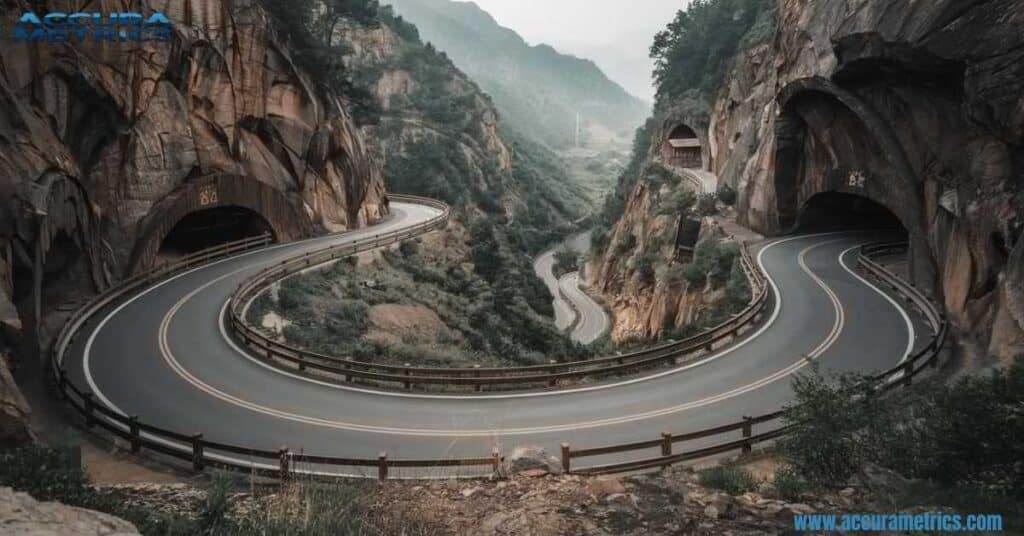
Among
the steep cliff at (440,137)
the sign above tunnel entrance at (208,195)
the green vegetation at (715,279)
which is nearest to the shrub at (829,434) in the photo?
the green vegetation at (715,279)

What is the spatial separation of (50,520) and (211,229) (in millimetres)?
33841

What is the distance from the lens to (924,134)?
24.7 metres

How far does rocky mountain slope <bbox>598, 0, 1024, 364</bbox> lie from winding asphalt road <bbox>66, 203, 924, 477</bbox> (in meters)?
3.35

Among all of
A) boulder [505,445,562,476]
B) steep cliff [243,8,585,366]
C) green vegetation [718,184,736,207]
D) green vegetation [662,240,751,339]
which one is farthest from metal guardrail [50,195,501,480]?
green vegetation [718,184,736,207]

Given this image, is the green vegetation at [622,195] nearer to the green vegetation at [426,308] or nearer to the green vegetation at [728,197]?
the green vegetation at [728,197]

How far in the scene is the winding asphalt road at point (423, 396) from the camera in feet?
51.5

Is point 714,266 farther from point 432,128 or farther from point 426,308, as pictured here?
point 432,128

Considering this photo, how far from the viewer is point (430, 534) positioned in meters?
9.84

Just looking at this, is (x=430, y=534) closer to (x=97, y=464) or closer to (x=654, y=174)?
(x=97, y=464)

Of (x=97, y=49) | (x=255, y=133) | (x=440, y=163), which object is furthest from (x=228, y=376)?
(x=440, y=163)

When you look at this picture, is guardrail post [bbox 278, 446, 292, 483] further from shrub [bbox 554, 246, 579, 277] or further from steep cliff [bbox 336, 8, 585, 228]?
steep cliff [bbox 336, 8, 585, 228]

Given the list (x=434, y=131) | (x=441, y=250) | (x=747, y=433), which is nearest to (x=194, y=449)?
(x=747, y=433)

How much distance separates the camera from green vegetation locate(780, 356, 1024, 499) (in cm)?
1027

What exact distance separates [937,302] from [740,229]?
22.7 meters
